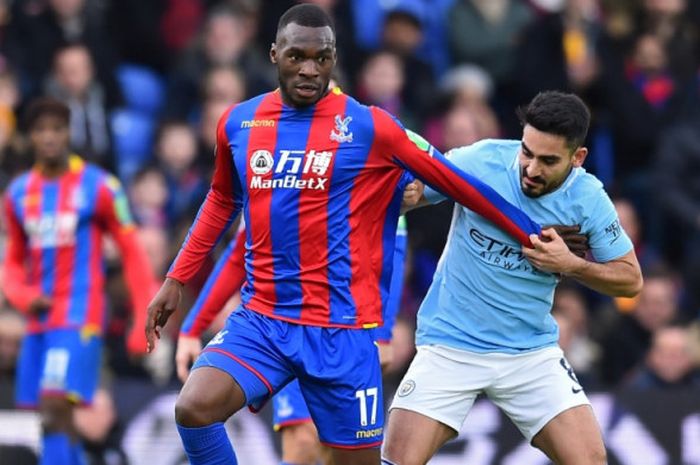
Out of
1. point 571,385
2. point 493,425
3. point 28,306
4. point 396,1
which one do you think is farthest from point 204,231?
point 396,1

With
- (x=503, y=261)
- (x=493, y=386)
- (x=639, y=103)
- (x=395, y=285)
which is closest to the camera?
(x=503, y=261)

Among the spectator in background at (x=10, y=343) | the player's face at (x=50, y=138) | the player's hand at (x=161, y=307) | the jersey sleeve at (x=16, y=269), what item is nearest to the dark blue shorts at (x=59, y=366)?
the jersey sleeve at (x=16, y=269)

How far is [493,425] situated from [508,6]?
483cm

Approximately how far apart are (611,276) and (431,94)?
6.62 metres

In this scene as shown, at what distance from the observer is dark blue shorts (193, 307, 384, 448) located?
725 cm

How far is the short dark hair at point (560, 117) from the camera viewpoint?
24.3ft

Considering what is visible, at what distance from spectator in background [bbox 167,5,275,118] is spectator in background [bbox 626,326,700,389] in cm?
404

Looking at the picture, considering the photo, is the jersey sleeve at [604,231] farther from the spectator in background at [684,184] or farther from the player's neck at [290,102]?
the spectator in background at [684,184]

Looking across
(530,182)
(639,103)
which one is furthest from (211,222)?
(639,103)

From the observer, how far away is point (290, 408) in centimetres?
898

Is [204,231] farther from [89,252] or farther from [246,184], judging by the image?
[89,252]

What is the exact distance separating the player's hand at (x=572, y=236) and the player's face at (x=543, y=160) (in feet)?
0.61

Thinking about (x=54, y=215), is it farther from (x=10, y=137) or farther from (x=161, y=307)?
(x=161, y=307)

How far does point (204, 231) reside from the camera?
25.1 ft
